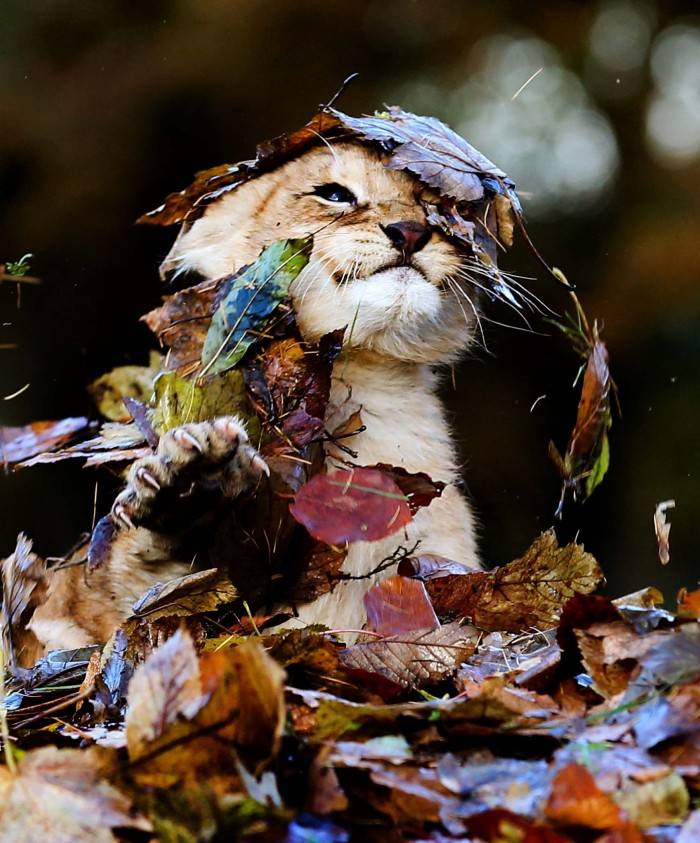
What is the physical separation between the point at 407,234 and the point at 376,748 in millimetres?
1248

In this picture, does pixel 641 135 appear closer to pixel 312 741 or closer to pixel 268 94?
pixel 268 94

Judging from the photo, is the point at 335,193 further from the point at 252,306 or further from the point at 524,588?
the point at 524,588

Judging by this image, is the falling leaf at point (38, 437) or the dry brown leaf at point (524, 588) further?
the falling leaf at point (38, 437)

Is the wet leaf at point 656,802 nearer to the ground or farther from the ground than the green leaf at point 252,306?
nearer to the ground

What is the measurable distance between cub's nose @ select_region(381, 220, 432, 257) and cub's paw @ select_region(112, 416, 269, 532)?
0.62 metres

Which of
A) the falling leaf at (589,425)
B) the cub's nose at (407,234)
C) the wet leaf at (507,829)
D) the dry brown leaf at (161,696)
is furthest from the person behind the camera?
the cub's nose at (407,234)

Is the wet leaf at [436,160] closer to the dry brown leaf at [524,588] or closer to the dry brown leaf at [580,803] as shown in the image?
the dry brown leaf at [524,588]

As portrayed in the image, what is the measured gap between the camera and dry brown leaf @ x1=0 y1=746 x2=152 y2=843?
35.9 inches

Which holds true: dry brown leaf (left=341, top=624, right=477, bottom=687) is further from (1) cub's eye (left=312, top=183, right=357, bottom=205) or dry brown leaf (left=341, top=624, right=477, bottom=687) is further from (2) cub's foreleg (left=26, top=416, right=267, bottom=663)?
(1) cub's eye (left=312, top=183, right=357, bottom=205)

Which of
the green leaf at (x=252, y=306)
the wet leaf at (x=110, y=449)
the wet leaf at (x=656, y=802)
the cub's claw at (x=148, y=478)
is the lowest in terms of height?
the wet leaf at (x=110, y=449)

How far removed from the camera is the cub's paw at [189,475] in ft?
5.12

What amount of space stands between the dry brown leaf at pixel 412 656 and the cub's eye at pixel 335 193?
3.54 feet

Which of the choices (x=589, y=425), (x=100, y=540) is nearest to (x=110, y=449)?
(x=100, y=540)

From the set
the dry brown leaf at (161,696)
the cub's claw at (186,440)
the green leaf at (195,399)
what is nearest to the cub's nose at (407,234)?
the green leaf at (195,399)
